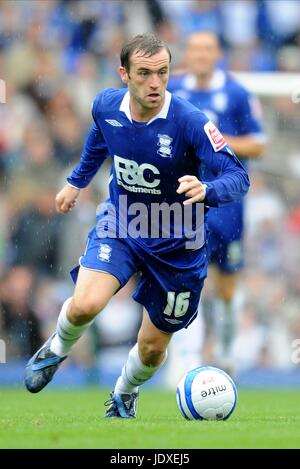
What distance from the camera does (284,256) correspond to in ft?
45.2

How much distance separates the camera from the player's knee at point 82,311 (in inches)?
265

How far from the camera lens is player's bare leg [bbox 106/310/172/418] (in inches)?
286

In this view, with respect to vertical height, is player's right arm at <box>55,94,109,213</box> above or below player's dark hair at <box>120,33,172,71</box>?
below

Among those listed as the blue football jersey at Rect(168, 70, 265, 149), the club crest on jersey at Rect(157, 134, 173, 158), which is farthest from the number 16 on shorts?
the blue football jersey at Rect(168, 70, 265, 149)

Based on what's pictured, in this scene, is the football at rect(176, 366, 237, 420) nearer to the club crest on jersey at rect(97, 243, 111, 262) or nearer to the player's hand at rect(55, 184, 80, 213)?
the club crest on jersey at rect(97, 243, 111, 262)

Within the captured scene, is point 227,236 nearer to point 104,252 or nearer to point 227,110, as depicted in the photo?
point 227,110

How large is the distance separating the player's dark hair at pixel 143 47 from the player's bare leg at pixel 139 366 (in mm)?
1579

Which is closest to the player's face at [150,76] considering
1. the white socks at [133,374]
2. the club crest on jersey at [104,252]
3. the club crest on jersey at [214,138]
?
the club crest on jersey at [214,138]

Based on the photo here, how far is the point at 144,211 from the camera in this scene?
709cm

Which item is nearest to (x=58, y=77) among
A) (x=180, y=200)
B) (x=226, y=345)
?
(x=226, y=345)

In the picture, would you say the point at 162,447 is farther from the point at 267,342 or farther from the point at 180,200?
the point at 267,342

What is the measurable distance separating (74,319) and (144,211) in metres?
0.78

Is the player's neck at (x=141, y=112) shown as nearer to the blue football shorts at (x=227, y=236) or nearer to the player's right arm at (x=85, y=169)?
the player's right arm at (x=85, y=169)
